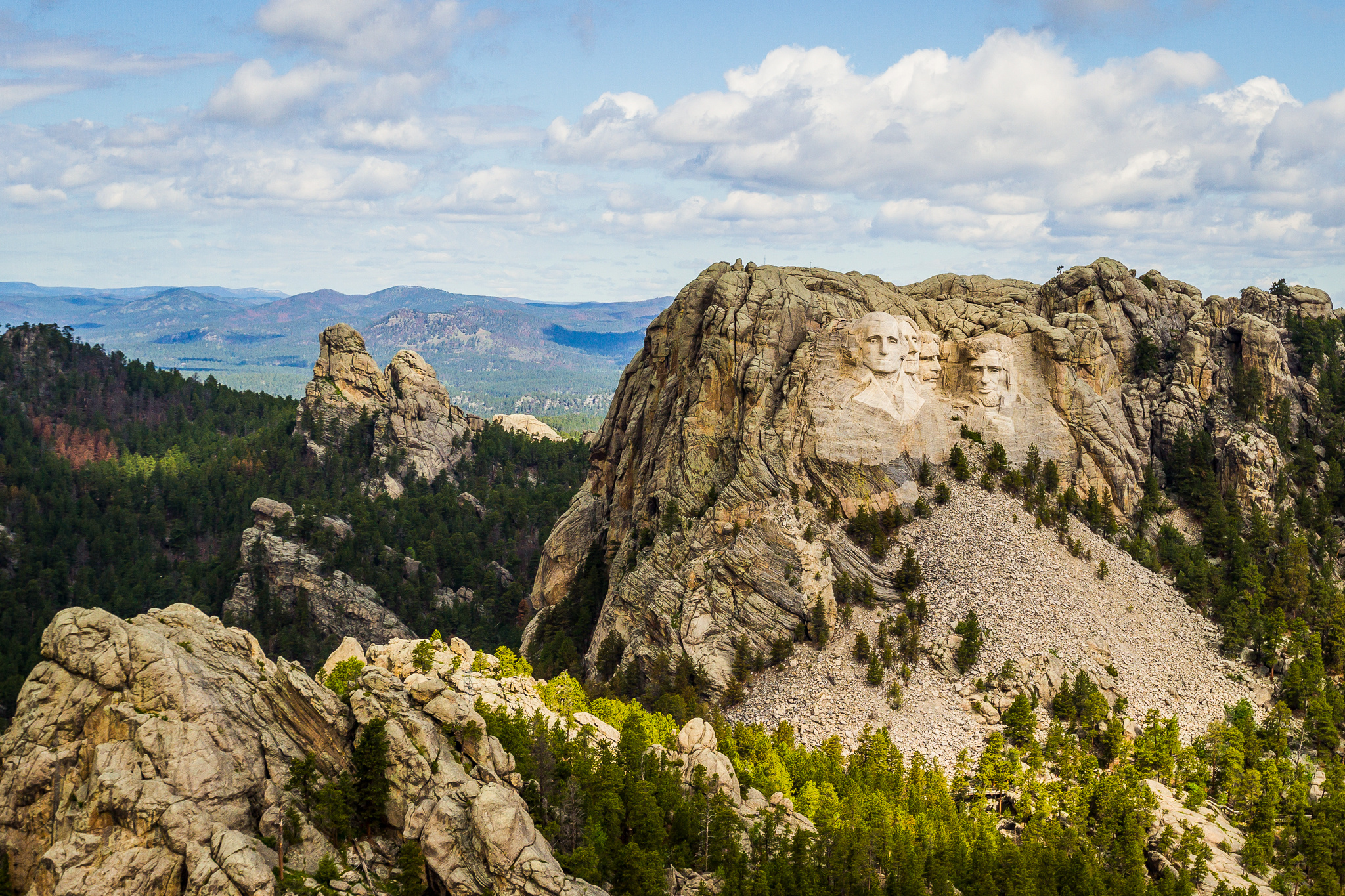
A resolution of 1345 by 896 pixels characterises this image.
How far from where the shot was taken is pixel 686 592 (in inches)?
3455

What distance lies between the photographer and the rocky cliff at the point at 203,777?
41.0 meters

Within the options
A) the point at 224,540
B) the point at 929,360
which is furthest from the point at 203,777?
the point at 224,540

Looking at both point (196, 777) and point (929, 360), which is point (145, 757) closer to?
point (196, 777)

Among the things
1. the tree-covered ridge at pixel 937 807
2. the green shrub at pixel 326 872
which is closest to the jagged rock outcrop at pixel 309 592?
the tree-covered ridge at pixel 937 807

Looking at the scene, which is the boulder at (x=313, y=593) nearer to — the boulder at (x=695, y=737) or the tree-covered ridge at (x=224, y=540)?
the tree-covered ridge at (x=224, y=540)

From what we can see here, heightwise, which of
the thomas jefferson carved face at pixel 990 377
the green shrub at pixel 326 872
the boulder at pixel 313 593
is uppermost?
the thomas jefferson carved face at pixel 990 377

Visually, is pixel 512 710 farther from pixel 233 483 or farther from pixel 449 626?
pixel 233 483

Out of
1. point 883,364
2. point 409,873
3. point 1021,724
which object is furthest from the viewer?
point 883,364

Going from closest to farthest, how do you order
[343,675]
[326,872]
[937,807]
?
[326,872] < [937,807] < [343,675]

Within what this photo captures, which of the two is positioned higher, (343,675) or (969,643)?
(343,675)

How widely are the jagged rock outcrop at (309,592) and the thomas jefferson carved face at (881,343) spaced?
278 feet

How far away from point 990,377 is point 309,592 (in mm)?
102796

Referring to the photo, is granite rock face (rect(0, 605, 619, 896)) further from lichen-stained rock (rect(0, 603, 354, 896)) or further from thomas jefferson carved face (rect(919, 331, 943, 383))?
thomas jefferson carved face (rect(919, 331, 943, 383))

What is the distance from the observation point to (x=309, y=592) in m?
152
